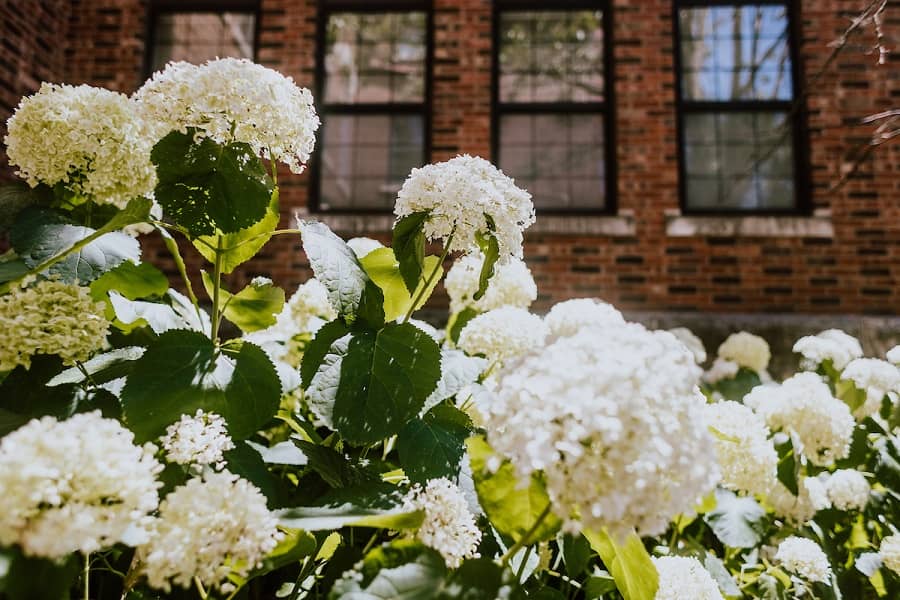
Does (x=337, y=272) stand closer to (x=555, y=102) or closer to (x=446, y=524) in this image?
(x=446, y=524)

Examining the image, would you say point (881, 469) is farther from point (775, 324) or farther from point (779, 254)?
point (779, 254)

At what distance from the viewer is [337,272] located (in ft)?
3.57

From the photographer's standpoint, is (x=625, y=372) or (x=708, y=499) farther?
(x=708, y=499)

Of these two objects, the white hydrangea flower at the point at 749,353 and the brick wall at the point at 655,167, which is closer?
the white hydrangea flower at the point at 749,353

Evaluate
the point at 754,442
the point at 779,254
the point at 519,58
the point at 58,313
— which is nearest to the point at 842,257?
the point at 779,254

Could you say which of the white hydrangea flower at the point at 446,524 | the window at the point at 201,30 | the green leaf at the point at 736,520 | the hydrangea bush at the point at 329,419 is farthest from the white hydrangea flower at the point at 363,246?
the window at the point at 201,30

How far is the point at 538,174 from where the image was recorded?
217 inches

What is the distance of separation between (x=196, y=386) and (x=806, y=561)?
152cm

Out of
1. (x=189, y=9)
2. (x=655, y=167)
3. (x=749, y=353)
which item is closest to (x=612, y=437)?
(x=749, y=353)

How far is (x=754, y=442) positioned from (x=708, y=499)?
205mm

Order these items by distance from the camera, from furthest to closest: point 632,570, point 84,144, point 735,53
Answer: point 735,53 → point 84,144 → point 632,570

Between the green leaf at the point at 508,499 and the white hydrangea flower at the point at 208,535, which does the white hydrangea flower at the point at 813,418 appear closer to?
the green leaf at the point at 508,499

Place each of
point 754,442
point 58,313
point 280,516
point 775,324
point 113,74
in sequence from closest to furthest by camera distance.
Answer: point 280,516, point 58,313, point 754,442, point 775,324, point 113,74

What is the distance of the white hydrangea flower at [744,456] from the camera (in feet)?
5.24
